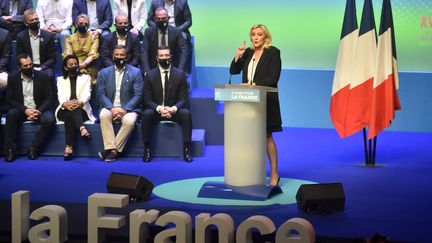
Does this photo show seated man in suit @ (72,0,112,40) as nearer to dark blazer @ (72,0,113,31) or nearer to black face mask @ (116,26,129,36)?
dark blazer @ (72,0,113,31)

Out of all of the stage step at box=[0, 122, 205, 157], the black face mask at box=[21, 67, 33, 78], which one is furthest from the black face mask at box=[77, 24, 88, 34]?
the stage step at box=[0, 122, 205, 157]

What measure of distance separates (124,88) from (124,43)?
3.42 feet

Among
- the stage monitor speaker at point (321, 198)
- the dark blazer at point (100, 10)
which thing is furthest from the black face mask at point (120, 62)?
the stage monitor speaker at point (321, 198)

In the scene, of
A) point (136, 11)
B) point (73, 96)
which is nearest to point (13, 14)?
point (136, 11)

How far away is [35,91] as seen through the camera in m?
9.73

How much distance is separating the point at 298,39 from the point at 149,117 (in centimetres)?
359

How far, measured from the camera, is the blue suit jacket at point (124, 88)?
971 centimetres

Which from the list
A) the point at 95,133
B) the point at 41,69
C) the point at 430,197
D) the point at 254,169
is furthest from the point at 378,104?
the point at 41,69

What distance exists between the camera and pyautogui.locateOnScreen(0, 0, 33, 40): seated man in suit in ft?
36.5

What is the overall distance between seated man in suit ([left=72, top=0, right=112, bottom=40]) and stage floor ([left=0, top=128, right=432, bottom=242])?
8.10ft

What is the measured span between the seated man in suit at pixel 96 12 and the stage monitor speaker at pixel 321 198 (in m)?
5.58

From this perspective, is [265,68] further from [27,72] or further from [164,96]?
[27,72]

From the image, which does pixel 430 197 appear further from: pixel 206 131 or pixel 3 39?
pixel 3 39

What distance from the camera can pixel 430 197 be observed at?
23.7 ft
